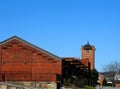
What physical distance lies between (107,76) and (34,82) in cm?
11844

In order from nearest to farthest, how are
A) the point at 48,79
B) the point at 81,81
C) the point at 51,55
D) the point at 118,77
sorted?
the point at 48,79, the point at 51,55, the point at 81,81, the point at 118,77

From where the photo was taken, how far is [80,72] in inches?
2709

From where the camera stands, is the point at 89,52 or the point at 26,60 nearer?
the point at 26,60

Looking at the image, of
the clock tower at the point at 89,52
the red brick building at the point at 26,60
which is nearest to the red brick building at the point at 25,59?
the red brick building at the point at 26,60

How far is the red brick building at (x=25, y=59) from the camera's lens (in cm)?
5128

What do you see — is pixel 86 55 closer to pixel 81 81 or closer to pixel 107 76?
pixel 81 81

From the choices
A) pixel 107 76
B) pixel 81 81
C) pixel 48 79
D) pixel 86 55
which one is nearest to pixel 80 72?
pixel 81 81

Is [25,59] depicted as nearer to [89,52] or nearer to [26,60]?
[26,60]

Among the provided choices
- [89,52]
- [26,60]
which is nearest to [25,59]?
[26,60]

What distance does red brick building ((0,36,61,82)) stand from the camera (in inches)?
2019

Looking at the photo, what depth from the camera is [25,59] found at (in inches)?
2084

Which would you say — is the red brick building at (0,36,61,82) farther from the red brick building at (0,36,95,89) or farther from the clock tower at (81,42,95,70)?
the clock tower at (81,42,95,70)

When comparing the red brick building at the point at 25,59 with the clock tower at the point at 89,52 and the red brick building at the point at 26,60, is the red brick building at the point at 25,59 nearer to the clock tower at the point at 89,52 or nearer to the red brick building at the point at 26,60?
the red brick building at the point at 26,60

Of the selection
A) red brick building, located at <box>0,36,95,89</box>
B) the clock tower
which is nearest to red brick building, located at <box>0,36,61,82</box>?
red brick building, located at <box>0,36,95,89</box>
